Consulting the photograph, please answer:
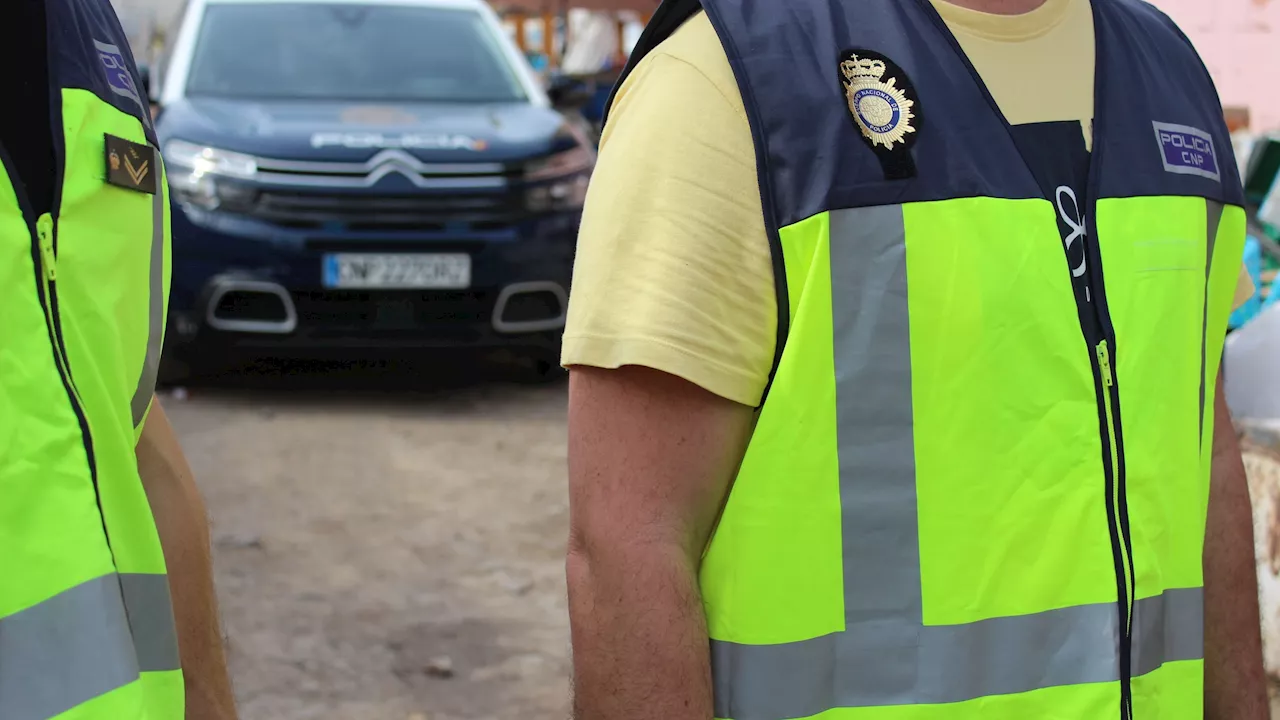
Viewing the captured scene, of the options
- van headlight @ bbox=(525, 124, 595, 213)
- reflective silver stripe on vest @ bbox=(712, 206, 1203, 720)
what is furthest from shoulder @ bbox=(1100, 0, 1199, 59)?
van headlight @ bbox=(525, 124, 595, 213)

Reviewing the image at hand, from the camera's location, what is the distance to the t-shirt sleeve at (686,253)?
1.20 meters

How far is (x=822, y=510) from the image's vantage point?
1.25 metres

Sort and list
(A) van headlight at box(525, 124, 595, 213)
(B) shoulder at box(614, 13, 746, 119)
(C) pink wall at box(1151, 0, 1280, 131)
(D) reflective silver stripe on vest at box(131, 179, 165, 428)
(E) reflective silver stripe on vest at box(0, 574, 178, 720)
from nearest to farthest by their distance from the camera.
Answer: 1. (E) reflective silver stripe on vest at box(0, 574, 178, 720)
2. (B) shoulder at box(614, 13, 746, 119)
3. (D) reflective silver stripe on vest at box(131, 179, 165, 428)
4. (A) van headlight at box(525, 124, 595, 213)
5. (C) pink wall at box(1151, 0, 1280, 131)

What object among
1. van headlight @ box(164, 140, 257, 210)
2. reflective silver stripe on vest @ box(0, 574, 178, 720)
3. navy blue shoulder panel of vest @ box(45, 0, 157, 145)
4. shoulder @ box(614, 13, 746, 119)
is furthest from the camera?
van headlight @ box(164, 140, 257, 210)

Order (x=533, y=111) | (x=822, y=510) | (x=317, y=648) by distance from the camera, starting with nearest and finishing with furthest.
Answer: (x=822, y=510) < (x=317, y=648) < (x=533, y=111)

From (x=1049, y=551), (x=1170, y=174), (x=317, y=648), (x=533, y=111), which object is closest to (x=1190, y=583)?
(x=1049, y=551)

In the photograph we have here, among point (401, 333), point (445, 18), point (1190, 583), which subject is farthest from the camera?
point (445, 18)

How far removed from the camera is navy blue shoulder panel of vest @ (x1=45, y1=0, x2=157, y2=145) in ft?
4.39

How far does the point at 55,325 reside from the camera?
1.21 metres

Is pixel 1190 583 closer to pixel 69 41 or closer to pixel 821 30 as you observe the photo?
pixel 821 30

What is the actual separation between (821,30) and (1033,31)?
24 centimetres

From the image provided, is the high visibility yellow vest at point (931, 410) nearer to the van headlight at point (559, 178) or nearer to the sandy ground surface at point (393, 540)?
the sandy ground surface at point (393, 540)

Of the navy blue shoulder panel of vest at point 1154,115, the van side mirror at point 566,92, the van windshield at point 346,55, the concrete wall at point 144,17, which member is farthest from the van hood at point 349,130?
the concrete wall at point 144,17

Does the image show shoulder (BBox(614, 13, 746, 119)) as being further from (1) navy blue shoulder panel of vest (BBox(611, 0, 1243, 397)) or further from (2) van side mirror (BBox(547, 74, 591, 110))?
(2) van side mirror (BBox(547, 74, 591, 110))
